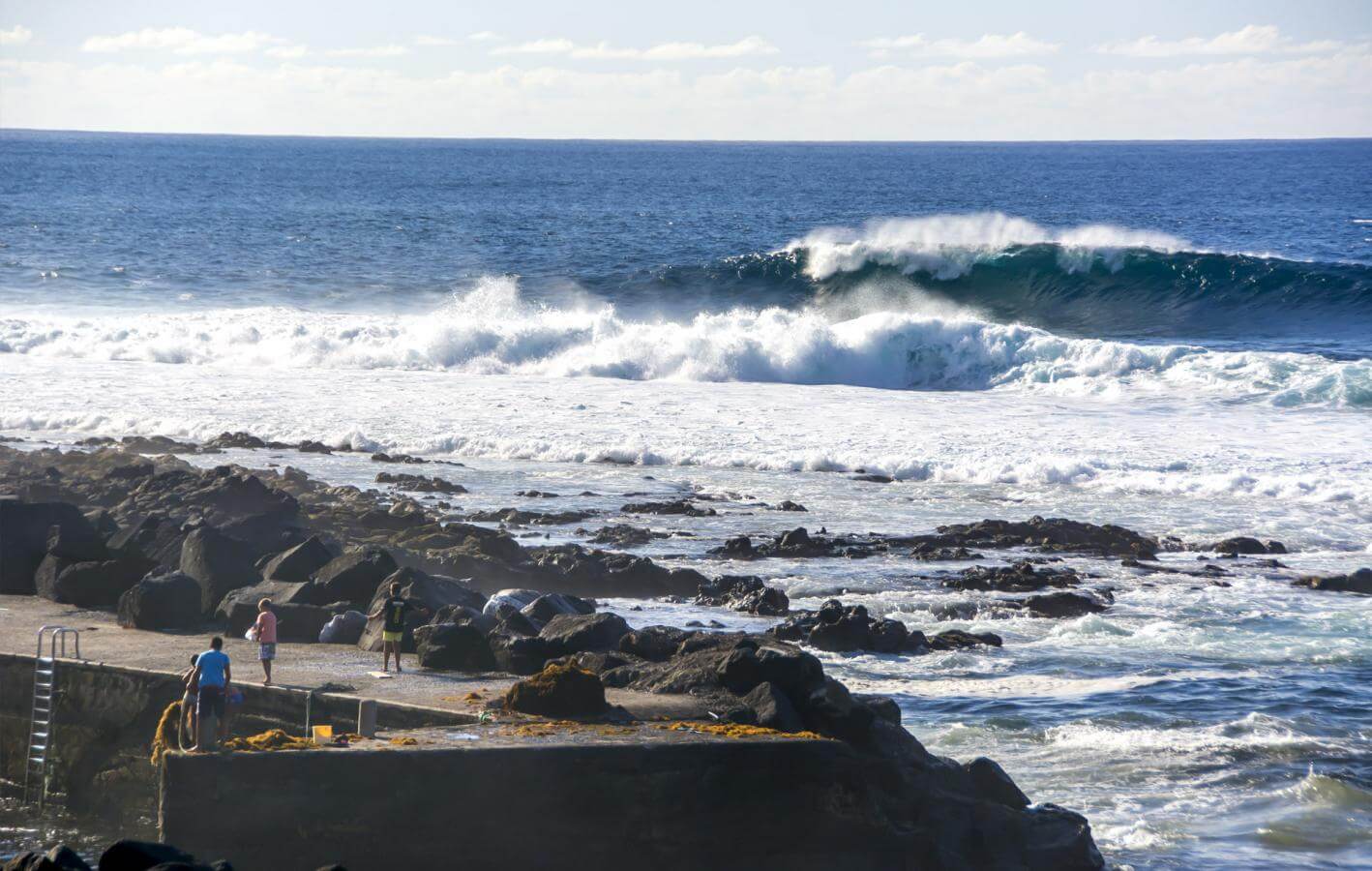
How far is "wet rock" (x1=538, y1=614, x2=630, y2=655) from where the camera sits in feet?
50.5

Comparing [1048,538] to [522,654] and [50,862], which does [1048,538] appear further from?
[50,862]

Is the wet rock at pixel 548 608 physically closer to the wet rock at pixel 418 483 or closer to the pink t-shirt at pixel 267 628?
the pink t-shirt at pixel 267 628

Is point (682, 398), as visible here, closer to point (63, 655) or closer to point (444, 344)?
point (444, 344)

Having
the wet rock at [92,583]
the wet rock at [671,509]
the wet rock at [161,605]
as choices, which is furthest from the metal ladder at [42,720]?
the wet rock at [671,509]

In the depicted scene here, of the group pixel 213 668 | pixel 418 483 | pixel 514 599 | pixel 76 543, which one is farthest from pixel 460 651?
pixel 418 483

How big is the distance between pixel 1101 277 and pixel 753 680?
4253cm

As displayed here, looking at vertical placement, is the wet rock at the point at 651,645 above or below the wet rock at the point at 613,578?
above

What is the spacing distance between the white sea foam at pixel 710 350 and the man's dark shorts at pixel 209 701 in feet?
91.5

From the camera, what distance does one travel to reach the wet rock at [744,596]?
63.7 feet

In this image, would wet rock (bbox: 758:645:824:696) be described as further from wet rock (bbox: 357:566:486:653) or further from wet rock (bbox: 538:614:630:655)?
wet rock (bbox: 357:566:486:653)

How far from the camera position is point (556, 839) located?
12.0 m

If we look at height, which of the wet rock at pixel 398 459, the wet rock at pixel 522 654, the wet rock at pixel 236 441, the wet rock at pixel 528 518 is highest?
the wet rock at pixel 522 654

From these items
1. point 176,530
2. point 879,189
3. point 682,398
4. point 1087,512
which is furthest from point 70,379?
point 879,189

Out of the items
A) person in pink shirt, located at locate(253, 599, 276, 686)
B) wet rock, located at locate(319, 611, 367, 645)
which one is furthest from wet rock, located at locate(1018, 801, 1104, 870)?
wet rock, located at locate(319, 611, 367, 645)
